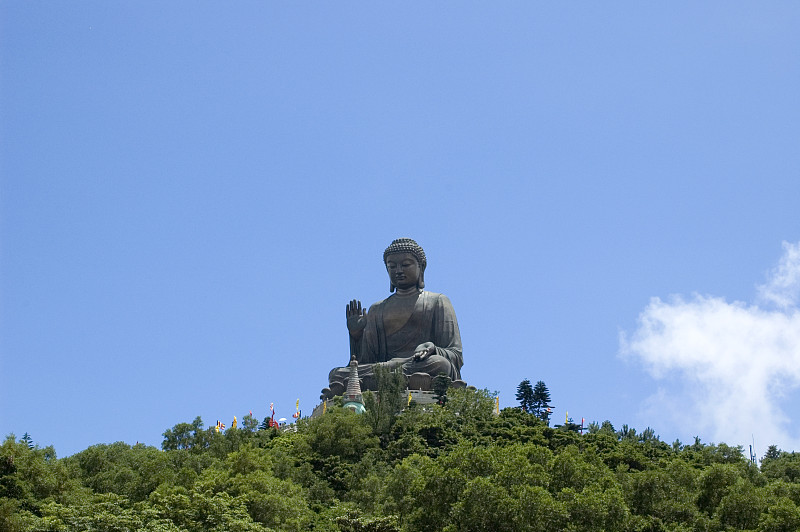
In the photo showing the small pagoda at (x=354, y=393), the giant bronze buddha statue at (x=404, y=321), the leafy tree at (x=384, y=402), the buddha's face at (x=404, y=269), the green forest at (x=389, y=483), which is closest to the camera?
the green forest at (x=389, y=483)

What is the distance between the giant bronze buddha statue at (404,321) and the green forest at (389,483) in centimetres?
888

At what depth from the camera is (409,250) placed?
4125 cm

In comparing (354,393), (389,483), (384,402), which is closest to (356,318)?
(354,393)

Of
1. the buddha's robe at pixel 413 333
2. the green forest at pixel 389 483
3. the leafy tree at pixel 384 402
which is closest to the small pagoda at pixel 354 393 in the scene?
the leafy tree at pixel 384 402

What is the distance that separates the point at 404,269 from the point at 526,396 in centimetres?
740

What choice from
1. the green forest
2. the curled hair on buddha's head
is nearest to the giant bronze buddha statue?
the curled hair on buddha's head

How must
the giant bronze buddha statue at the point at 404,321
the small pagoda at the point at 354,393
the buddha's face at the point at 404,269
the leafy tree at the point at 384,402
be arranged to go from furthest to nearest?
the buddha's face at the point at 404,269, the giant bronze buddha statue at the point at 404,321, the small pagoda at the point at 354,393, the leafy tree at the point at 384,402

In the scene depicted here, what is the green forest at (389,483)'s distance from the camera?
64.7 ft

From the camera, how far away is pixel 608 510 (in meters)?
19.7

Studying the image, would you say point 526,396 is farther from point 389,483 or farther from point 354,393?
point 389,483

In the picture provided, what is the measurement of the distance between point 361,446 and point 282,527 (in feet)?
25.7

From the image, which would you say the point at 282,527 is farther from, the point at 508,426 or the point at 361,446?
the point at 508,426

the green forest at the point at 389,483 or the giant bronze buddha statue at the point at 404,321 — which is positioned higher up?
the giant bronze buddha statue at the point at 404,321

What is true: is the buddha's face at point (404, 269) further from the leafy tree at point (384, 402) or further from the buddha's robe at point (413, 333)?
the leafy tree at point (384, 402)
